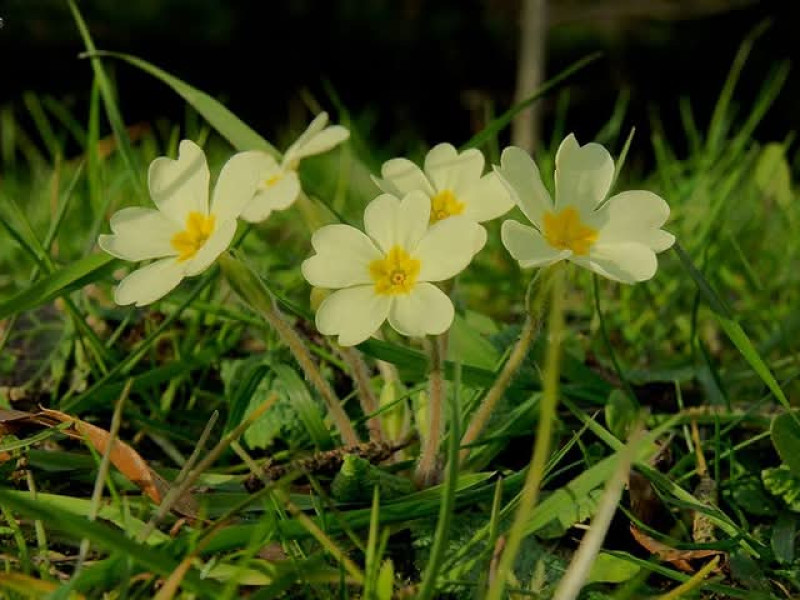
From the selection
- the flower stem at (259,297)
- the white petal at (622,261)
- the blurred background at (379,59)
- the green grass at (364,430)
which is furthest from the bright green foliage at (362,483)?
the blurred background at (379,59)

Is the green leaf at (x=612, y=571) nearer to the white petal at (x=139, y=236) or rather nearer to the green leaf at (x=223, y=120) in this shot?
the white petal at (x=139, y=236)

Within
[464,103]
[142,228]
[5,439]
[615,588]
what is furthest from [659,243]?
[464,103]

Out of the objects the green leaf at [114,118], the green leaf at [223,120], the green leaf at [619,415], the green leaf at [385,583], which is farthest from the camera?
the green leaf at [114,118]

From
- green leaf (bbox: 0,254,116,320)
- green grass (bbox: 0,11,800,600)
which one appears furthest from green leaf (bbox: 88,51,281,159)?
green leaf (bbox: 0,254,116,320)

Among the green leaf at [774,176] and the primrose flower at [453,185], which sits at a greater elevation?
the green leaf at [774,176]

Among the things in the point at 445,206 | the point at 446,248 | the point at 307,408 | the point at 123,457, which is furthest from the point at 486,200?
the point at 123,457

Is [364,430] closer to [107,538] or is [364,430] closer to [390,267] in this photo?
[390,267]

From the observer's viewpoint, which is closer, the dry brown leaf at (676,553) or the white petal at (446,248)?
the white petal at (446,248)
